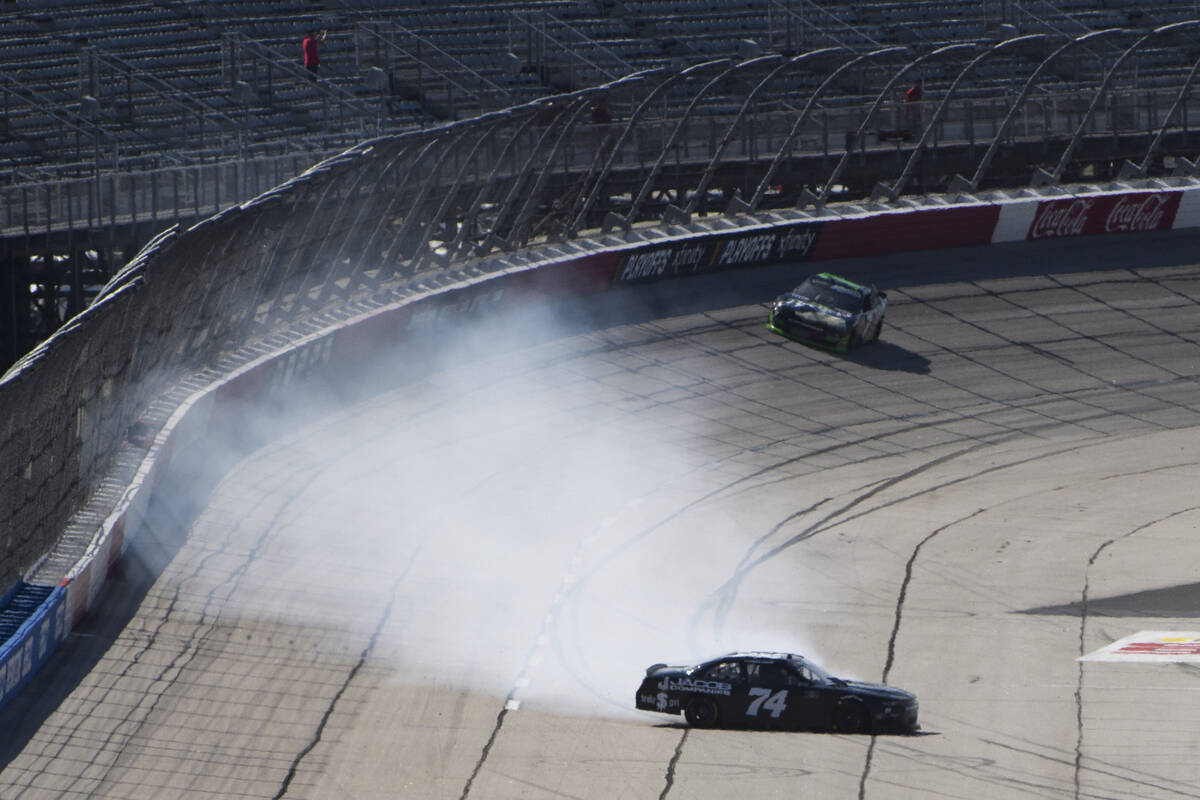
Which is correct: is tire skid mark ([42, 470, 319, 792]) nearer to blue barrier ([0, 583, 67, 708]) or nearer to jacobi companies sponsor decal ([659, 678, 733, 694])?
blue barrier ([0, 583, 67, 708])

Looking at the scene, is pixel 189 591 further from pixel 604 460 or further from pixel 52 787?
pixel 604 460

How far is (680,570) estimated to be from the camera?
23.1 metres

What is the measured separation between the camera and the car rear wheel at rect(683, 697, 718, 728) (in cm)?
1745

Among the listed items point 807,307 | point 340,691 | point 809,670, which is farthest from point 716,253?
point 340,691

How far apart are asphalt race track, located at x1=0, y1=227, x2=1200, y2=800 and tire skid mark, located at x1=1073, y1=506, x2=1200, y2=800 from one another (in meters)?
0.05

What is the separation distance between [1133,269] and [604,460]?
16.5m

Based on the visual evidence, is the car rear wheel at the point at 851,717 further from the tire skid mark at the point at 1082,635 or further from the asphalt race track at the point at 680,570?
the tire skid mark at the point at 1082,635

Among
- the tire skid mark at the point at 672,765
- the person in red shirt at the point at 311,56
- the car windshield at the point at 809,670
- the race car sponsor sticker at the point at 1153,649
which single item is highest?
the person in red shirt at the point at 311,56

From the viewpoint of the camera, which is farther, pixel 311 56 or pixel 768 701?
pixel 311 56

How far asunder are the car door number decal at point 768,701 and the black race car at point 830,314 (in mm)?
16040

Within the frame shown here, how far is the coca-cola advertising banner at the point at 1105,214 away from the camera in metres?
39.2

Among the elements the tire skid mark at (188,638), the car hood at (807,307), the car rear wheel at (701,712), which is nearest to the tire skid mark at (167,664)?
the tire skid mark at (188,638)

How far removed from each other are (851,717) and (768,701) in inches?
33.3

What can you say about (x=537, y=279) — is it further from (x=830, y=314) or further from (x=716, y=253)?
(x=830, y=314)
